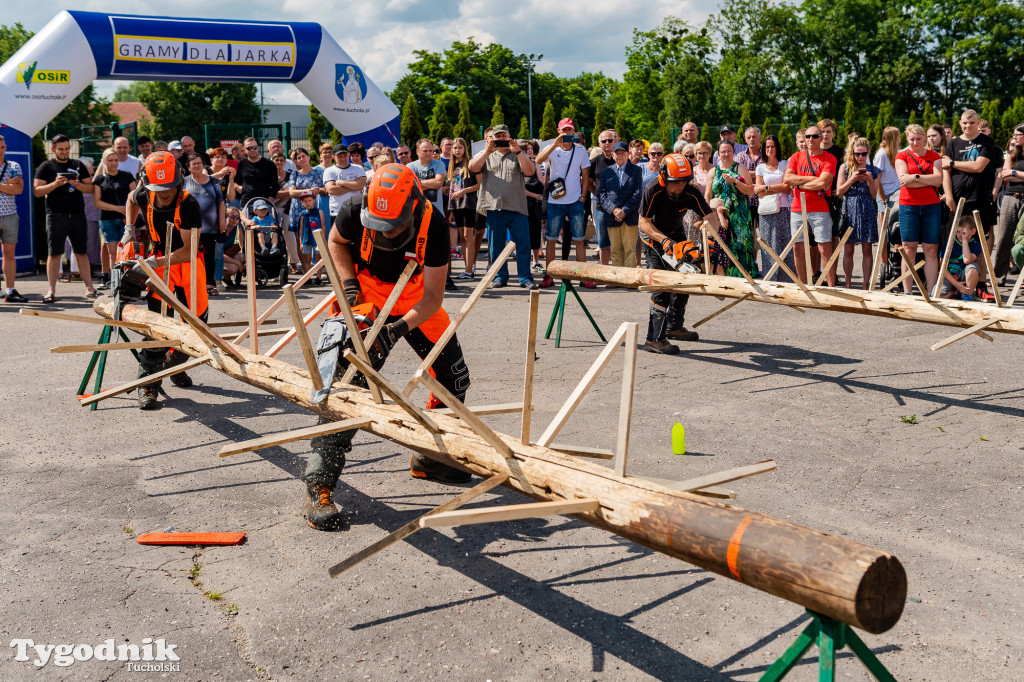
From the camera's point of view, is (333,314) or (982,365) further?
(982,365)

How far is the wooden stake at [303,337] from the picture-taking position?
153 inches

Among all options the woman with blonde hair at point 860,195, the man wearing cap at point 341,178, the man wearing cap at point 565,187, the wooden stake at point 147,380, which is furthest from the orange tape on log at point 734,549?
the man wearing cap at point 341,178

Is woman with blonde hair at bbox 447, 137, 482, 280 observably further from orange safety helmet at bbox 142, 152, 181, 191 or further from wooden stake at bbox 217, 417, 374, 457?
wooden stake at bbox 217, 417, 374, 457

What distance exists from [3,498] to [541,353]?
14.9ft

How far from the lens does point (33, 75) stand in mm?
13062

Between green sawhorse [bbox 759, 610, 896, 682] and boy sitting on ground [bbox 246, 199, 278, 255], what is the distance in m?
10.7

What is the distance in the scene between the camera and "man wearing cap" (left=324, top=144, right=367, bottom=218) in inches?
472

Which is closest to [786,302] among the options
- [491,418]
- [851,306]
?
[851,306]

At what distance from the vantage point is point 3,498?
4.70 metres

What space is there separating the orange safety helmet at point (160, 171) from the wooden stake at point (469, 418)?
3.84 m

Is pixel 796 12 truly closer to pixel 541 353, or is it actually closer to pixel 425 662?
pixel 541 353

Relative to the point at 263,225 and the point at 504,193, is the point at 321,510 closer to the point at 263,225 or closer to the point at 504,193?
the point at 504,193

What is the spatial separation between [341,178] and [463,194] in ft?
5.60

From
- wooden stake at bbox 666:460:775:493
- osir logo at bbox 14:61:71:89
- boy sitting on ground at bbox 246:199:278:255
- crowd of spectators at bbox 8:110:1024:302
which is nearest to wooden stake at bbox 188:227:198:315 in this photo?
crowd of spectators at bbox 8:110:1024:302
